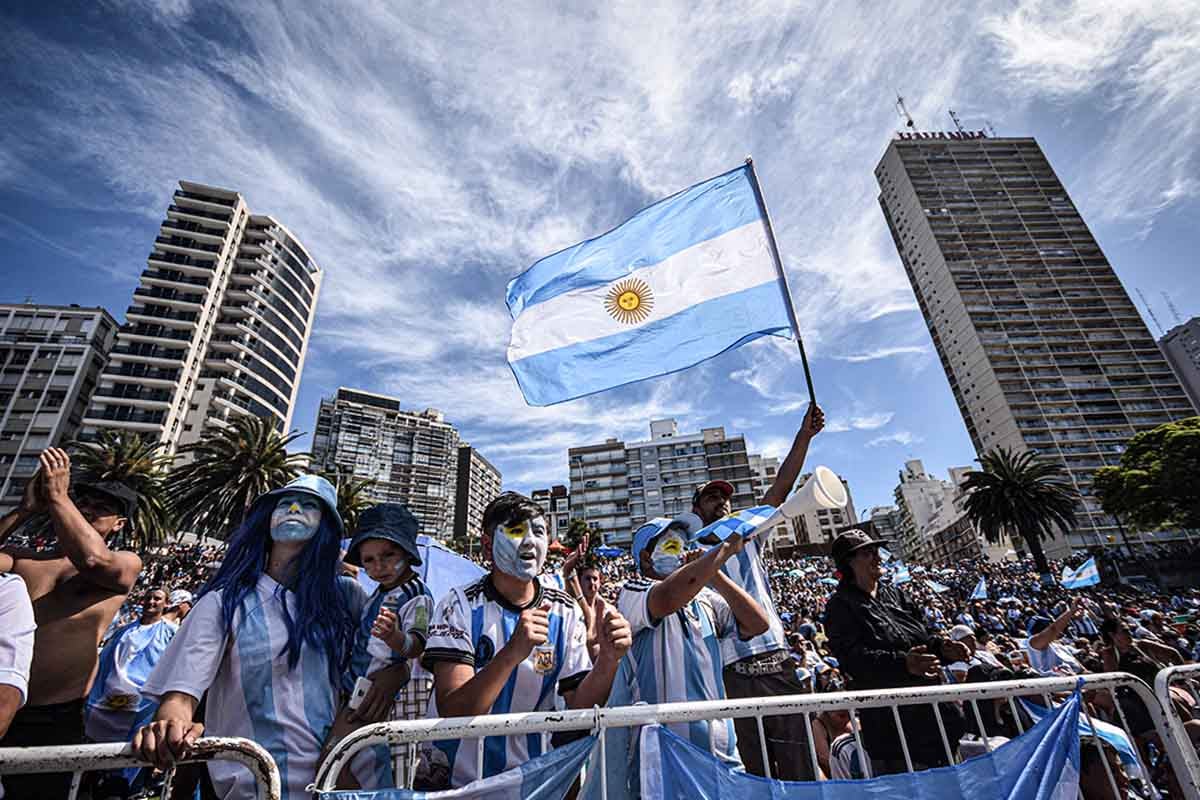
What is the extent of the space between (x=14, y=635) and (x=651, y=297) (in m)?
4.82

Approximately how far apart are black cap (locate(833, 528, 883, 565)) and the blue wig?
9.42 ft

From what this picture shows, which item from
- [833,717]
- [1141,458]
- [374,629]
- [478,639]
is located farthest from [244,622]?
[1141,458]

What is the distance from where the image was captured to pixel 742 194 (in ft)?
17.9

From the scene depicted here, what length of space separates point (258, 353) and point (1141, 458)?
84261mm

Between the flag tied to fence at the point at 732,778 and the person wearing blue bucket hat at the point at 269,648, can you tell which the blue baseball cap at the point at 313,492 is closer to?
the person wearing blue bucket hat at the point at 269,648

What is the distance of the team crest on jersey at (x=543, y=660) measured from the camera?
84.0 inches

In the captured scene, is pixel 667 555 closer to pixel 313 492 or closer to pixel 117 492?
pixel 313 492

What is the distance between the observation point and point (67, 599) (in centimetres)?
271

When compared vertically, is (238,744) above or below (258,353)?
below

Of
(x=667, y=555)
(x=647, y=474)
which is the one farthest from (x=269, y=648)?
(x=647, y=474)

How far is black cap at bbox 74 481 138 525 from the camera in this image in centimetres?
278

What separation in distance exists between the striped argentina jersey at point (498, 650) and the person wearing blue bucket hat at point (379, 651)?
7.8 inches

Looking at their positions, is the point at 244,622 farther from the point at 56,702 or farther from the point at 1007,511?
the point at 1007,511

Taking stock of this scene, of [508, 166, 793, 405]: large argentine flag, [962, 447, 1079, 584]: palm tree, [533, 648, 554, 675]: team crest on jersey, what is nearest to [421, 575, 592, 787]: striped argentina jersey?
[533, 648, 554, 675]: team crest on jersey
